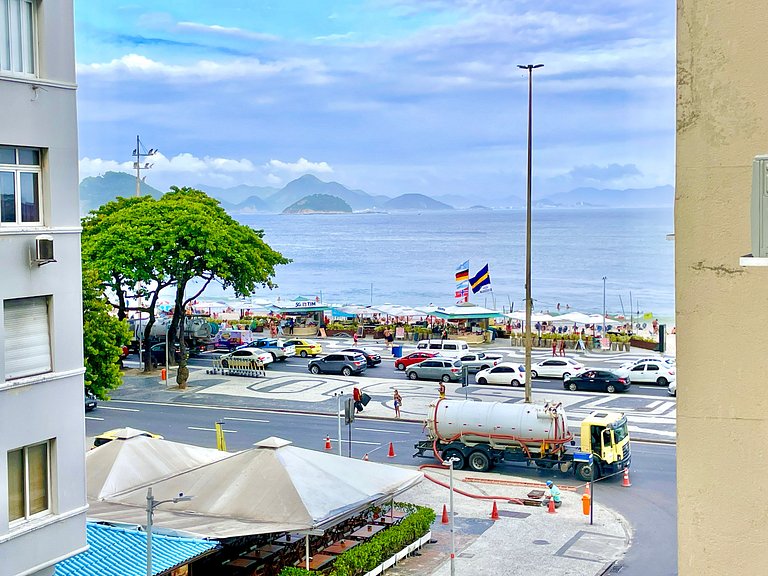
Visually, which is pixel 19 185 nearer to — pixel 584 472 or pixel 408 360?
pixel 584 472

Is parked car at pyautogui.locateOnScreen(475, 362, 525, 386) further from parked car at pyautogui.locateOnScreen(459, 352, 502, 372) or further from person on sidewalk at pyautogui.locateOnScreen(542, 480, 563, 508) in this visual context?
person on sidewalk at pyautogui.locateOnScreen(542, 480, 563, 508)

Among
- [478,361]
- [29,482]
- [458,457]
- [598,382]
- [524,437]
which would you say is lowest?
[458,457]

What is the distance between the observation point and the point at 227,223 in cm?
5434

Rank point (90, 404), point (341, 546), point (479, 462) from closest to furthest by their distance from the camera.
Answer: point (341, 546) < point (479, 462) < point (90, 404)

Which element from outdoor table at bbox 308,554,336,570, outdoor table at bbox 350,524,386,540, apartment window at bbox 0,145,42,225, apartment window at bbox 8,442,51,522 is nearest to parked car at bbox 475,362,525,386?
outdoor table at bbox 350,524,386,540

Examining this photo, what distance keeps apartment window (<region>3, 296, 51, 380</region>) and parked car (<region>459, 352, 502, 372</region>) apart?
119ft

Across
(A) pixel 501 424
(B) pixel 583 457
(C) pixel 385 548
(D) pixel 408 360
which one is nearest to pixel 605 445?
(B) pixel 583 457

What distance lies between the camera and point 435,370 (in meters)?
51.1

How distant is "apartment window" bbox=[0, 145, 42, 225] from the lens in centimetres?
1605

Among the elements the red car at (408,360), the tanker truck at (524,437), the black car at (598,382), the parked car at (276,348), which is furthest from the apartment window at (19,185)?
the parked car at (276,348)

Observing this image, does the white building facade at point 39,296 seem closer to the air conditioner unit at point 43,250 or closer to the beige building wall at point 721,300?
the air conditioner unit at point 43,250

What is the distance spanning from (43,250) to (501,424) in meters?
19.1

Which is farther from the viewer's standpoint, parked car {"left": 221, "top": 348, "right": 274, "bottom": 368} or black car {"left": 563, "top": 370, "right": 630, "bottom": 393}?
parked car {"left": 221, "top": 348, "right": 274, "bottom": 368}

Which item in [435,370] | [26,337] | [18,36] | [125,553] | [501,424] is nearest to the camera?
[18,36]
